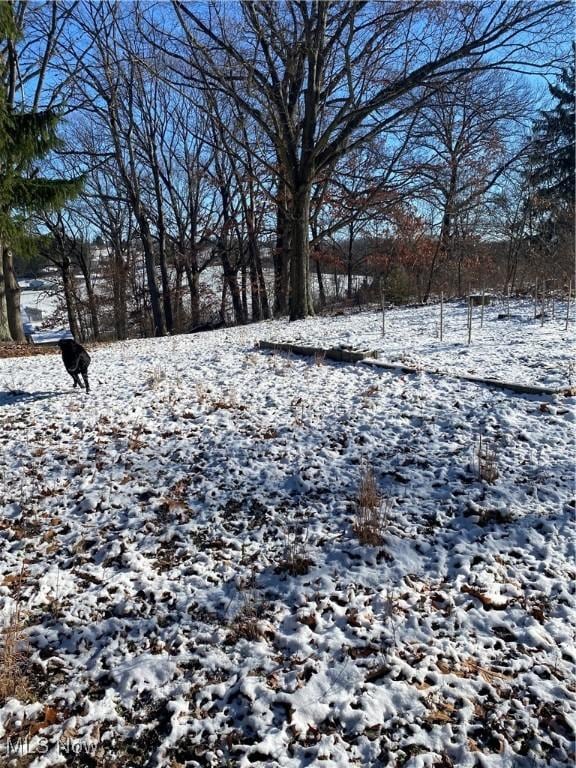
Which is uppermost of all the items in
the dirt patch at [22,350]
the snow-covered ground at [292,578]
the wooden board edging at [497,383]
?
the dirt patch at [22,350]

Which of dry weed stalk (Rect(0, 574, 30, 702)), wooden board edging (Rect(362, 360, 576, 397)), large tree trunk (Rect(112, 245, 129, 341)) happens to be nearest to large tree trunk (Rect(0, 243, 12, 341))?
large tree trunk (Rect(112, 245, 129, 341))

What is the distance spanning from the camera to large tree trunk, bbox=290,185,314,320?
13586mm

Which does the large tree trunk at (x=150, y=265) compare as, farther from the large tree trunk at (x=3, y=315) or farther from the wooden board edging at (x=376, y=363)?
the wooden board edging at (x=376, y=363)

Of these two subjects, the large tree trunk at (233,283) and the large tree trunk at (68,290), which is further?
the large tree trunk at (233,283)

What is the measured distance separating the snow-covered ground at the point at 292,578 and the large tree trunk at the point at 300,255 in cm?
824

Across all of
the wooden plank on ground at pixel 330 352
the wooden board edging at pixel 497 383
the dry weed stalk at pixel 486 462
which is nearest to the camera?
the dry weed stalk at pixel 486 462

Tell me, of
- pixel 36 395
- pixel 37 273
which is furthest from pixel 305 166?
pixel 37 273

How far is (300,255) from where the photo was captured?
45.8 feet

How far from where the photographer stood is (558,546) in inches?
130

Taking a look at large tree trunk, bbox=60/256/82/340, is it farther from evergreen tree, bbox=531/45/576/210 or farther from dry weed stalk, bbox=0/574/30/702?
evergreen tree, bbox=531/45/576/210

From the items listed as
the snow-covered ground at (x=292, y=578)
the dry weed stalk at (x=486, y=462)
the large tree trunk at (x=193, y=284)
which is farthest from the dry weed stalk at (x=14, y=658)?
the large tree trunk at (x=193, y=284)

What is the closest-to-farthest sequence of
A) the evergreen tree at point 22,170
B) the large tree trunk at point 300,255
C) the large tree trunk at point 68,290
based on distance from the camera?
1. the evergreen tree at point 22,170
2. the large tree trunk at point 300,255
3. the large tree trunk at point 68,290

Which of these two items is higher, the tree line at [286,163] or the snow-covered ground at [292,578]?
the tree line at [286,163]

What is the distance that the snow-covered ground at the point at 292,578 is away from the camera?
2.16 meters
